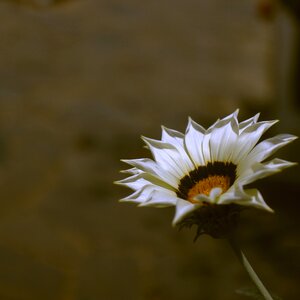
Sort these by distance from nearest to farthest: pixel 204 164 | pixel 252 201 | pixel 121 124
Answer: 1. pixel 252 201
2. pixel 204 164
3. pixel 121 124

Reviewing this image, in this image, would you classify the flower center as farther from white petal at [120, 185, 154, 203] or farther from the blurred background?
the blurred background

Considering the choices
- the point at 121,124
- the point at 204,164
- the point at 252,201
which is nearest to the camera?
the point at 252,201

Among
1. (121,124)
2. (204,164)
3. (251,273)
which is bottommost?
(251,273)

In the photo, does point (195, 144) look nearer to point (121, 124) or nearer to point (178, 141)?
point (178, 141)

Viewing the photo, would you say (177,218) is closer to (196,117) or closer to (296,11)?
(296,11)

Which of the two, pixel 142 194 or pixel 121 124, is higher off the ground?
pixel 121 124

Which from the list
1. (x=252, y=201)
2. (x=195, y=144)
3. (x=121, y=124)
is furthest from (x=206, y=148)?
(x=121, y=124)

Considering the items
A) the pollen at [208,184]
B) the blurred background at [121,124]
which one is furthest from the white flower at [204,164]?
the blurred background at [121,124]

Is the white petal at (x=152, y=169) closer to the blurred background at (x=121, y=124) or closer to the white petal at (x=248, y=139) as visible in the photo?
the white petal at (x=248, y=139)

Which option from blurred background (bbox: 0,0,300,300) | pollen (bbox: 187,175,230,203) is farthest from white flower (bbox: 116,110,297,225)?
blurred background (bbox: 0,0,300,300)
